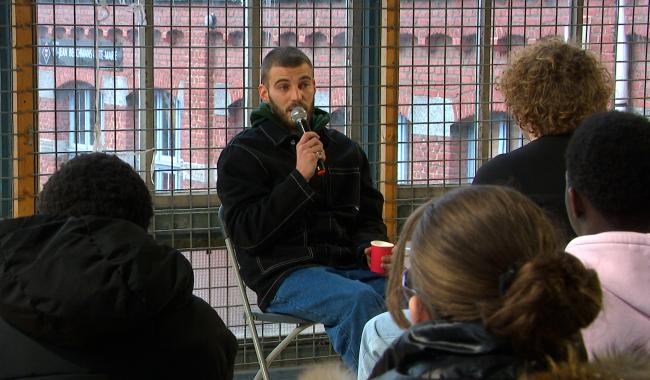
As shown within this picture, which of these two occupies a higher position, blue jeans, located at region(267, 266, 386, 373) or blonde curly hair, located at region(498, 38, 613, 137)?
blonde curly hair, located at region(498, 38, 613, 137)

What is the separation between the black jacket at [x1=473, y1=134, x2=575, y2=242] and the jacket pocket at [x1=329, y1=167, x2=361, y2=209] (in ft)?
3.33

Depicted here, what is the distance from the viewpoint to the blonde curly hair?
9.89 ft

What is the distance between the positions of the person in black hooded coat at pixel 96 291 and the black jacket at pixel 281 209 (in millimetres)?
1385

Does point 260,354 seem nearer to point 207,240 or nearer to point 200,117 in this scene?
point 207,240

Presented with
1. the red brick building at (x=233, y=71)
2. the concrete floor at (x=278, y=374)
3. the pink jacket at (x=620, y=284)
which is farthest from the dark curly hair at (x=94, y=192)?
the concrete floor at (x=278, y=374)

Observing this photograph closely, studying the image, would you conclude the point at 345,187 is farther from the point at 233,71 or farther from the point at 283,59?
the point at 233,71

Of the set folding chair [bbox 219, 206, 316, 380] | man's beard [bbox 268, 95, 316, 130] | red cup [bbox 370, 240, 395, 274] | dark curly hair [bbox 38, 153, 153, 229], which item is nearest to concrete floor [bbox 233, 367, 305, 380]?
folding chair [bbox 219, 206, 316, 380]

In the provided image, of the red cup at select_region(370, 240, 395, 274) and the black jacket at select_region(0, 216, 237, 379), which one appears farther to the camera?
the red cup at select_region(370, 240, 395, 274)

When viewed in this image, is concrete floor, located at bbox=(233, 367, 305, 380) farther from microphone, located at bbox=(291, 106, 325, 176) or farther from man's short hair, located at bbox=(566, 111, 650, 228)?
man's short hair, located at bbox=(566, 111, 650, 228)

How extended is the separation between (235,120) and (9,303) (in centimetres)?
271

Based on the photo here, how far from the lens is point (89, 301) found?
6.14ft

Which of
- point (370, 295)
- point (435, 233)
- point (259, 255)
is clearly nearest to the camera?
point (435, 233)

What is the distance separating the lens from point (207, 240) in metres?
4.53

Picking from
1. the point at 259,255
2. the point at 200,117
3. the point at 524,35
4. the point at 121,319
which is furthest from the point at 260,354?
the point at 524,35
